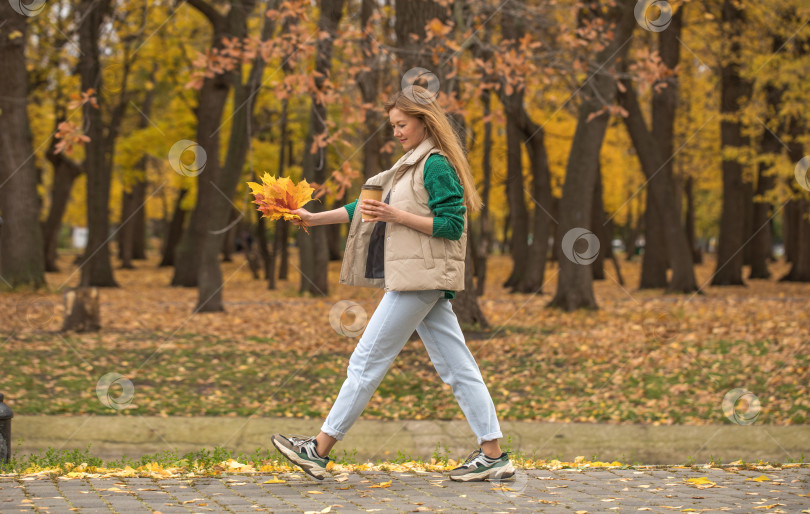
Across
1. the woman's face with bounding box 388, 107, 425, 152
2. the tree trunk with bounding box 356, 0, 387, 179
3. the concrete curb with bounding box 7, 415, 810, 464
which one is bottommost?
the concrete curb with bounding box 7, 415, 810, 464

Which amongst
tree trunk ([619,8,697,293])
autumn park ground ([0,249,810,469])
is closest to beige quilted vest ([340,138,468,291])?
Answer: autumn park ground ([0,249,810,469])

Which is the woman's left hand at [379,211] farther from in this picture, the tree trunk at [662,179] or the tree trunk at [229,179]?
the tree trunk at [662,179]

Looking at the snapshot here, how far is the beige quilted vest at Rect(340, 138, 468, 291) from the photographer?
444cm

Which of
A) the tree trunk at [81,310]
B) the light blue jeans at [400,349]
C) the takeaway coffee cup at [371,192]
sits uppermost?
the takeaway coffee cup at [371,192]

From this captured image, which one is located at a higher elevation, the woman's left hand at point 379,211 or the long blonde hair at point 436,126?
the long blonde hair at point 436,126

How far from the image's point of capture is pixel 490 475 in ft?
15.8

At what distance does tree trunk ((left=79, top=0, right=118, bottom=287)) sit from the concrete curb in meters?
7.55

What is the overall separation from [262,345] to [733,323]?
7128 mm

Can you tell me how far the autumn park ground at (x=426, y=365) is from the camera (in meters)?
8.41

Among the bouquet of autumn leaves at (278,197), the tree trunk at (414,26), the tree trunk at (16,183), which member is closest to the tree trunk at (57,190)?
the tree trunk at (16,183)

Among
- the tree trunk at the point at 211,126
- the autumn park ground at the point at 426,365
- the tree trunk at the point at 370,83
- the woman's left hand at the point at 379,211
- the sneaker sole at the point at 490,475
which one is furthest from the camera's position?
the tree trunk at the point at 211,126

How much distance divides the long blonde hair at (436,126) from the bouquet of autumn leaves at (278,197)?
0.66 metres

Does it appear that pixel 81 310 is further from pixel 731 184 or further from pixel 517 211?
pixel 731 184

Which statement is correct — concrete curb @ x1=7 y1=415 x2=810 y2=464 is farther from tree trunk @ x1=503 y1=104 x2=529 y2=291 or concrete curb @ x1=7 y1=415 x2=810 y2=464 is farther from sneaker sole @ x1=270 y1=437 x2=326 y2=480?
tree trunk @ x1=503 y1=104 x2=529 y2=291
